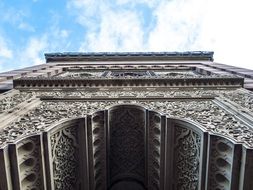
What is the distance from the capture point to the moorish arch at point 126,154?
20.1 feet

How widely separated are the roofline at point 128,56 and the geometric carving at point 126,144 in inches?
455

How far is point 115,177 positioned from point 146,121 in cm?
232

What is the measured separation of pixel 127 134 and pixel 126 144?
1.11 feet

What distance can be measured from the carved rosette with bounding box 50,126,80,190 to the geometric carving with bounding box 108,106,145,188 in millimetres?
1424

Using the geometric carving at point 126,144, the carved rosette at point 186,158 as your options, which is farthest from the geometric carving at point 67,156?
the carved rosette at point 186,158

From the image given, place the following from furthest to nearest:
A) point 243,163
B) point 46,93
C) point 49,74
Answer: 1. point 49,74
2. point 46,93
3. point 243,163

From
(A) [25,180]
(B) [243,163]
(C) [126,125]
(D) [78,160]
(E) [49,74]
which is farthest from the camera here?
(E) [49,74]

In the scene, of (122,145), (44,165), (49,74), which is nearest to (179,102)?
(122,145)

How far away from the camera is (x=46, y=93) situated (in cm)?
962

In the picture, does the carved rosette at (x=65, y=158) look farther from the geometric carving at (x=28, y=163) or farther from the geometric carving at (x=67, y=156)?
the geometric carving at (x=28, y=163)

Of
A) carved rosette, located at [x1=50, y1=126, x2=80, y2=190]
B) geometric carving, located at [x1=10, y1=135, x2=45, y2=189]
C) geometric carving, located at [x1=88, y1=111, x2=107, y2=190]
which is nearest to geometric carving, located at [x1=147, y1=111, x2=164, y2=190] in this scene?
geometric carving, located at [x1=88, y1=111, x2=107, y2=190]

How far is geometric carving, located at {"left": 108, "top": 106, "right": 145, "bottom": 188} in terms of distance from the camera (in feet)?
27.8

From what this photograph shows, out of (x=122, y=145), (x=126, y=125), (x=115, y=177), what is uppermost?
(x=126, y=125)

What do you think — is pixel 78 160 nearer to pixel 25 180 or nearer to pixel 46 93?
pixel 25 180
